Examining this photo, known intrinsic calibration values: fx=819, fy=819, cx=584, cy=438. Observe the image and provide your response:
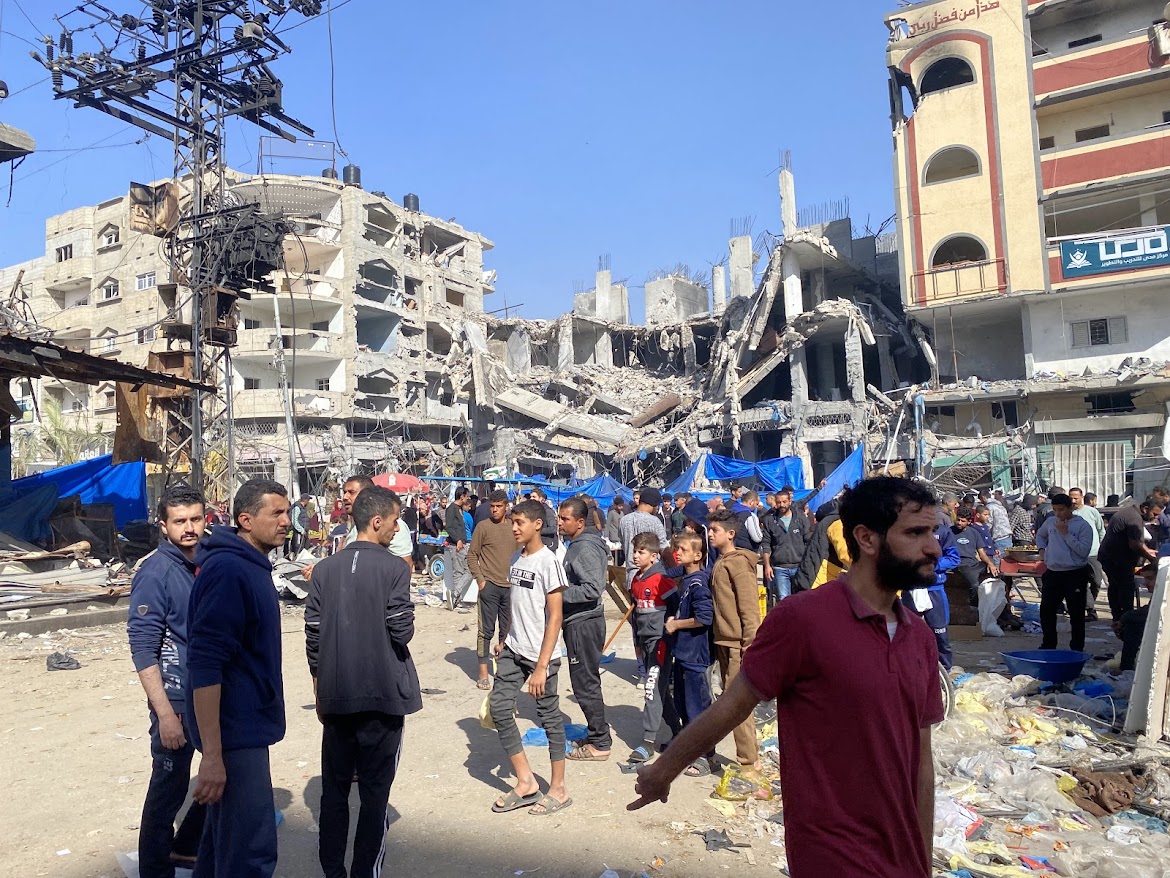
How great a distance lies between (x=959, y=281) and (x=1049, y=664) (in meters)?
20.0

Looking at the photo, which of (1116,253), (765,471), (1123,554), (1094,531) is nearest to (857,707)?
(1123,554)

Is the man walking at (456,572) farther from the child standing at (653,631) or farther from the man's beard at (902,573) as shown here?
the man's beard at (902,573)

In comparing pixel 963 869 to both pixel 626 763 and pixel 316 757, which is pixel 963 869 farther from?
pixel 316 757

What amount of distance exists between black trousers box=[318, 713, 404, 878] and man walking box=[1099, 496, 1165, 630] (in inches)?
286

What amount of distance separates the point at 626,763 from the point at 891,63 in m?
25.9

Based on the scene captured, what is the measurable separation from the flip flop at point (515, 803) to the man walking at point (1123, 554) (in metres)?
6.13

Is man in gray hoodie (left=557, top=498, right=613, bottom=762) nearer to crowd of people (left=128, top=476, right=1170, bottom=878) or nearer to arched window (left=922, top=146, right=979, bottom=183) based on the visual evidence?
crowd of people (left=128, top=476, right=1170, bottom=878)

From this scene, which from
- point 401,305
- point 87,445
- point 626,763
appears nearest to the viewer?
point 626,763

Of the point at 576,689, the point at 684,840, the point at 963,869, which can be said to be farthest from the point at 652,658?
the point at 963,869

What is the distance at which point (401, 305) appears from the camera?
42.2 metres

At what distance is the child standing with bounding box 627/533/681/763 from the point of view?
5.46m

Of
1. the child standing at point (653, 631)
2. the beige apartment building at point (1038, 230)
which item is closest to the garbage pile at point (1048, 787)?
the child standing at point (653, 631)

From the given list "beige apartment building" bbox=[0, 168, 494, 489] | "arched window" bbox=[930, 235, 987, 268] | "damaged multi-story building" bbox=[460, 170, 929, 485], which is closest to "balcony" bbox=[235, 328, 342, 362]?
"beige apartment building" bbox=[0, 168, 494, 489]

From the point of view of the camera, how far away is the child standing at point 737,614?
5156 millimetres
